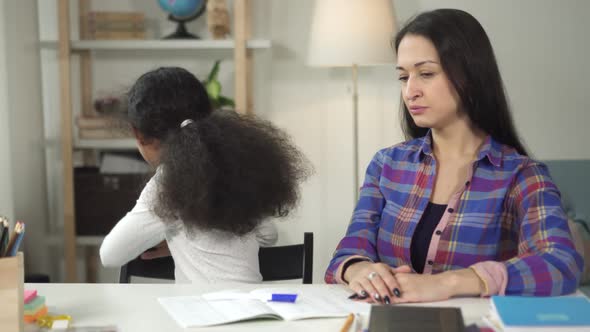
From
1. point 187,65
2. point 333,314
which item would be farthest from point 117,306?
point 187,65

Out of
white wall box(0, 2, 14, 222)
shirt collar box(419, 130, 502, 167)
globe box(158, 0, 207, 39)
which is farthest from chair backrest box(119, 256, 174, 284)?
globe box(158, 0, 207, 39)

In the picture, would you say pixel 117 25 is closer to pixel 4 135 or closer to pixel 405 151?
pixel 4 135

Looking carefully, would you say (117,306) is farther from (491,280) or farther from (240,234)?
(491,280)

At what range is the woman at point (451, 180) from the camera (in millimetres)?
1557

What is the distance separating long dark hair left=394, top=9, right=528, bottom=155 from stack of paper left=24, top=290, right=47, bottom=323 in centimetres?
90

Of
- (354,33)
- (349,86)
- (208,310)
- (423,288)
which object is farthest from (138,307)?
(349,86)

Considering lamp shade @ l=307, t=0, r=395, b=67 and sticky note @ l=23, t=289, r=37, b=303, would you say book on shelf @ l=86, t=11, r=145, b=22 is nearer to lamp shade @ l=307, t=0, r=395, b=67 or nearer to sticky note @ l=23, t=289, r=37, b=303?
lamp shade @ l=307, t=0, r=395, b=67

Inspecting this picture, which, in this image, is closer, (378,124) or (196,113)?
(196,113)

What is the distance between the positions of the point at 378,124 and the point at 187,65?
958mm

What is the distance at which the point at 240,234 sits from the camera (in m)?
1.67

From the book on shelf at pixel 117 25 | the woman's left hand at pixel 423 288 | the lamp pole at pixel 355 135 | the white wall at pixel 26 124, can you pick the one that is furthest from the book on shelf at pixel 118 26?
the woman's left hand at pixel 423 288

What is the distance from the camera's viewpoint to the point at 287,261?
6.30 ft

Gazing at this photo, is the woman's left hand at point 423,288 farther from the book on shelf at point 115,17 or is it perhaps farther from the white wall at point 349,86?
the book on shelf at point 115,17

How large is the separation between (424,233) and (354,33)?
166cm
